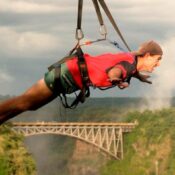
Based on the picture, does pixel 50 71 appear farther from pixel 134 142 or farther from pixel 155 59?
pixel 134 142

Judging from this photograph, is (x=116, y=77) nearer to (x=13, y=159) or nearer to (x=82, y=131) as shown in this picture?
(x=13, y=159)

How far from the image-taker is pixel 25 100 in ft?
65.5

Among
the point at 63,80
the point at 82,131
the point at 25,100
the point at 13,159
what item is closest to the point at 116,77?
the point at 63,80

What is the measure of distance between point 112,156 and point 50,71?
158m

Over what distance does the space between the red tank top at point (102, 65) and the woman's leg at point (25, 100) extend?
795mm

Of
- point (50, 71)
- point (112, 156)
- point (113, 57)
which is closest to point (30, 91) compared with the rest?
point (50, 71)

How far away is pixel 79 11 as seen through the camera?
747 inches

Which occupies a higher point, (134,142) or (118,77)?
(118,77)

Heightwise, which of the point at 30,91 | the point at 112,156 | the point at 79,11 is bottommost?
the point at 112,156

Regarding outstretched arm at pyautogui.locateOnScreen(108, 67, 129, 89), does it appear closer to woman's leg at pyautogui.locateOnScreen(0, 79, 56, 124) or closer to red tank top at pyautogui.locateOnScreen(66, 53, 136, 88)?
red tank top at pyautogui.locateOnScreen(66, 53, 136, 88)

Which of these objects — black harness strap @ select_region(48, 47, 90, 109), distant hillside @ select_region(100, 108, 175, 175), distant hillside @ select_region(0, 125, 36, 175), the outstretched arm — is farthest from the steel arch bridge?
the outstretched arm

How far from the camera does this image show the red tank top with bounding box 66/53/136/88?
1958 centimetres

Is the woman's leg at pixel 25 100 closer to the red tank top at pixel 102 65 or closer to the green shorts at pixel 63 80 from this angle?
the green shorts at pixel 63 80

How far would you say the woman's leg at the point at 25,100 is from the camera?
1989 centimetres
